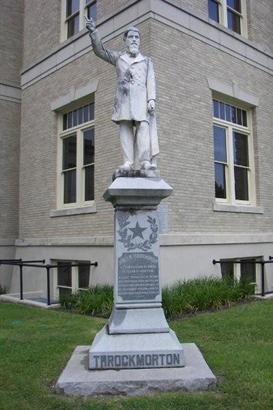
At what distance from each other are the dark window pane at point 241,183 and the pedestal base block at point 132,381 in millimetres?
8082

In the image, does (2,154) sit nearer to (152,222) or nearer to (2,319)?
(2,319)

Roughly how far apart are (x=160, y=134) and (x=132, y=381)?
253 inches

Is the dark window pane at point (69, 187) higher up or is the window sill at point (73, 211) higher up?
the dark window pane at point (69, 187)

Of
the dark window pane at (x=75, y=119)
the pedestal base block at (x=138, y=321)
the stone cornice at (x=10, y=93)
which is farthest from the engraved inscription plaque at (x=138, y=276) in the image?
the stone cornice at (x=10, y=93)

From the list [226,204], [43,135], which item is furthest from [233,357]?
[43,135]

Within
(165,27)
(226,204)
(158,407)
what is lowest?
(158,407)

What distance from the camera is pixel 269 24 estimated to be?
14.2 meters

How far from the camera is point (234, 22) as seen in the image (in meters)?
13.3

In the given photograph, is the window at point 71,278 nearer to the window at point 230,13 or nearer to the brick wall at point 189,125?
the brick wall at point 189,125

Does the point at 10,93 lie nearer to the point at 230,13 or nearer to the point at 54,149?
the point at 54,149

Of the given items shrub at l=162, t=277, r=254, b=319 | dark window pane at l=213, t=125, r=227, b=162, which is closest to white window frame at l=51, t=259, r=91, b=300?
shrub at l=162, t=277, r=254, b=319

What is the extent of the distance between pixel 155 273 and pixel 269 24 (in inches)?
436

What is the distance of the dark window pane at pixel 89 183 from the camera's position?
39.5ft

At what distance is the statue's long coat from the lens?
5.80 meters
